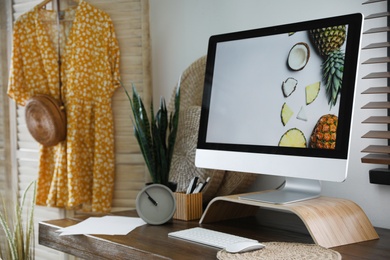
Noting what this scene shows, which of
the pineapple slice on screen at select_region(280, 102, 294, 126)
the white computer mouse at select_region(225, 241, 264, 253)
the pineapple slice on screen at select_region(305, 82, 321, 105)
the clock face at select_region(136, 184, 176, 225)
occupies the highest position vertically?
the pineapple slice on screen at select_region(305, 82, 321, 105)

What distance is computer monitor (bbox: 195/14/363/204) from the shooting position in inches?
59.7

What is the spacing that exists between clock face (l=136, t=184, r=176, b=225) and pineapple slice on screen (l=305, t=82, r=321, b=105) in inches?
22.2

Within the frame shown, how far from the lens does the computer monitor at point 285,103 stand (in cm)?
152

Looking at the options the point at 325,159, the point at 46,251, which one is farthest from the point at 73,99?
the point at 325,159

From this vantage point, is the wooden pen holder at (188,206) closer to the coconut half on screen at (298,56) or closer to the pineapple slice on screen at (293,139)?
the pineapple slice on screen at (293,139)

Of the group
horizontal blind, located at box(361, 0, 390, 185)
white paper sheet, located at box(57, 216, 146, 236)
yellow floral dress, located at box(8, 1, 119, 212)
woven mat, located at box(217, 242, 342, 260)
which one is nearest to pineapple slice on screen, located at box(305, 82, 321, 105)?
horizontal blind, located at box(361, 0, 390, 185)

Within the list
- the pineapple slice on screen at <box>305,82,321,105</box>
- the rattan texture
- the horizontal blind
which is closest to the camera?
the pineapple slice on screen at <box>305,82,321,105</box>

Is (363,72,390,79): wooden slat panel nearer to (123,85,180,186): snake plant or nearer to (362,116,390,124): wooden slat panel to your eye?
(362,116,390,124): wooden slat panel

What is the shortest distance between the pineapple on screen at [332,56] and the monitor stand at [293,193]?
0.29m

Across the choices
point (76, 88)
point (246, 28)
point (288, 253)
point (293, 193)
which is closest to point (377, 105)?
point (293, 193)

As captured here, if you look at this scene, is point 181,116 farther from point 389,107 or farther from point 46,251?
point 46,251

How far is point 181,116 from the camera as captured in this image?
88.7 inches

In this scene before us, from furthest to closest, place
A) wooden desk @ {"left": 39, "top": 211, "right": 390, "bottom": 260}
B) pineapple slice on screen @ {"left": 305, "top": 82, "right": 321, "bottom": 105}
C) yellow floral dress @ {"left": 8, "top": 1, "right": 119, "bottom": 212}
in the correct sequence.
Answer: yellow floral dress @ {"left": 8, "top": 1, "right": 119, "bottom": 212} → pineapple slice on screen @ {"left": 305, "top": 82, "right": 321, "bottom": 105} → wooden desk @ {"left": 39, "top": 211, "right": 390, "bottom": 260}

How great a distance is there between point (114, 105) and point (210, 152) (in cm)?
98
